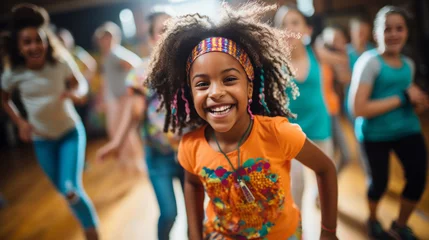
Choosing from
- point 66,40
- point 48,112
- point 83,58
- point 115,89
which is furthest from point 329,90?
point 66,40

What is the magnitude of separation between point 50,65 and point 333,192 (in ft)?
6.12

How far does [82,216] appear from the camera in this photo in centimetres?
203

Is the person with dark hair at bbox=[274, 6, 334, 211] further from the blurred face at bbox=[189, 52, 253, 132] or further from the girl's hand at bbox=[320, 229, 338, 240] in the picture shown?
the blurred face at bbox=[189, 52, 253, 132]

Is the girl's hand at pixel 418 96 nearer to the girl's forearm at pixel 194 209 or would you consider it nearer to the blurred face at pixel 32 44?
the girl's forearm at pixel 194 209

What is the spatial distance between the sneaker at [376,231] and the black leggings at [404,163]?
0.68ft

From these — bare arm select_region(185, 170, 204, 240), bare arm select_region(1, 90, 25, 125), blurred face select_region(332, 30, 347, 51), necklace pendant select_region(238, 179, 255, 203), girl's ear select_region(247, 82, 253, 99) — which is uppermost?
blurred face select_region(332, 30, 347, 51)

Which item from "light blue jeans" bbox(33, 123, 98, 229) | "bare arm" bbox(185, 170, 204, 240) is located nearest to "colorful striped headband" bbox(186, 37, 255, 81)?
"bare arm" bbox(185, 170, 204, 240)

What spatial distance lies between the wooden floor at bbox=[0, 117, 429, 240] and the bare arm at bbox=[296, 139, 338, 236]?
0.47 metres

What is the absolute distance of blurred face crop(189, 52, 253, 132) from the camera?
36.8 inches

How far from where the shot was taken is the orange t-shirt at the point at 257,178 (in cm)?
104

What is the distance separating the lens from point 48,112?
6.61 feet

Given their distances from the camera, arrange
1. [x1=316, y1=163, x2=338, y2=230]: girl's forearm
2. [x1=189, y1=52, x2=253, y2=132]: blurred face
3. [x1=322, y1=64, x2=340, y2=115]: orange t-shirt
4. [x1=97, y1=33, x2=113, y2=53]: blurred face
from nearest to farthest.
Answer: [x1=189, y1=52, x2=253, y2=132]: blurred face, [x1=316, y1=163, x2=338, y2=230]: girl's forearm, [x1=322, y1=64, x2=340, y2=115]: orange t-shirt, [x1=97, y1=33, x2=113, y2=53]: blurred face

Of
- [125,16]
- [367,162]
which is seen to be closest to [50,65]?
[367,162]

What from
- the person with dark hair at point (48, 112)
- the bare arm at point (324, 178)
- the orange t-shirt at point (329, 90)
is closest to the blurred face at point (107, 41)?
the person with dark hair at point (48, 112)
